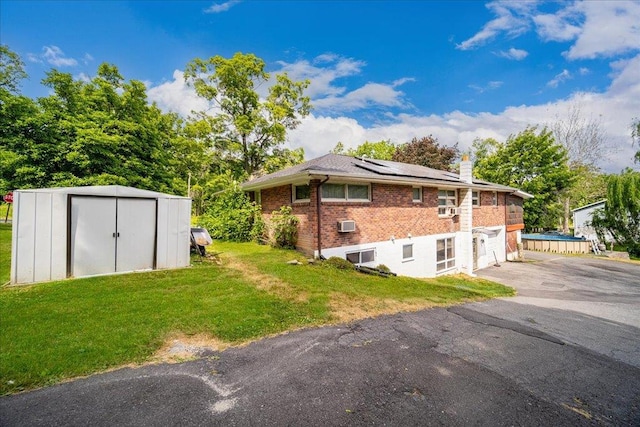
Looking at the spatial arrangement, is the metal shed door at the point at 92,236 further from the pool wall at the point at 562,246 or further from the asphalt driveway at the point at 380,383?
the pool wall at the point at 562,246

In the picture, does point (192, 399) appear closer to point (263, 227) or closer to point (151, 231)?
point (151, 231)

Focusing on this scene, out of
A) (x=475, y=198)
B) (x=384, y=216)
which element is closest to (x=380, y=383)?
(x=384, y=216)

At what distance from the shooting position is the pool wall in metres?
23.7

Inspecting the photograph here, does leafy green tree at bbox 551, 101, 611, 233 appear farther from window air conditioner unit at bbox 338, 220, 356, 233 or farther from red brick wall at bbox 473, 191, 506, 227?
window air conditioner unit at bbox 338, 220, 356, 233

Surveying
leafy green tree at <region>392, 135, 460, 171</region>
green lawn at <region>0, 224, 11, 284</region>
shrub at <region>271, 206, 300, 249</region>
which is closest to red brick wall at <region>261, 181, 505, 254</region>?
shrub at <region>271, 206, 300, 249</region>

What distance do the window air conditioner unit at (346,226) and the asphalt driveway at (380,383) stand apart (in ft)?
16.4

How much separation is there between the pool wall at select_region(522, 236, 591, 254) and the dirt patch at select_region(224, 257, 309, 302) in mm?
27633

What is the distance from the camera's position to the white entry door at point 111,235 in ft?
23.9

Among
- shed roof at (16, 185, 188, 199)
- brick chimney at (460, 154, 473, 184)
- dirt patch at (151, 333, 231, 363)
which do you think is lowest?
dirt patch at (151, 333, 231, 363)

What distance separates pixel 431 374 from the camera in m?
3.70

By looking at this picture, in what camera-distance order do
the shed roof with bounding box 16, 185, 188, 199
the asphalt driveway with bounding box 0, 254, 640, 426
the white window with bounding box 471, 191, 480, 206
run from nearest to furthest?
the asphalt driveway with bounding box 0, 254, 640, 426, the shed roof with bounding box 16, 185, 188, 199, the white window with bounding box 471, 191, 480, 206

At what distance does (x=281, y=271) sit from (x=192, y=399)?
221 inches

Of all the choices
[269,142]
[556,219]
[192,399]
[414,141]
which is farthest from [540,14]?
[556,219]

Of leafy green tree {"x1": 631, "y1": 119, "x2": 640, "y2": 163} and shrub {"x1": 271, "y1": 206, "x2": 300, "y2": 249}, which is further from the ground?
leafy green tree {"x1": 631, "y1": 119, "x2": 640, "y2": 163}
